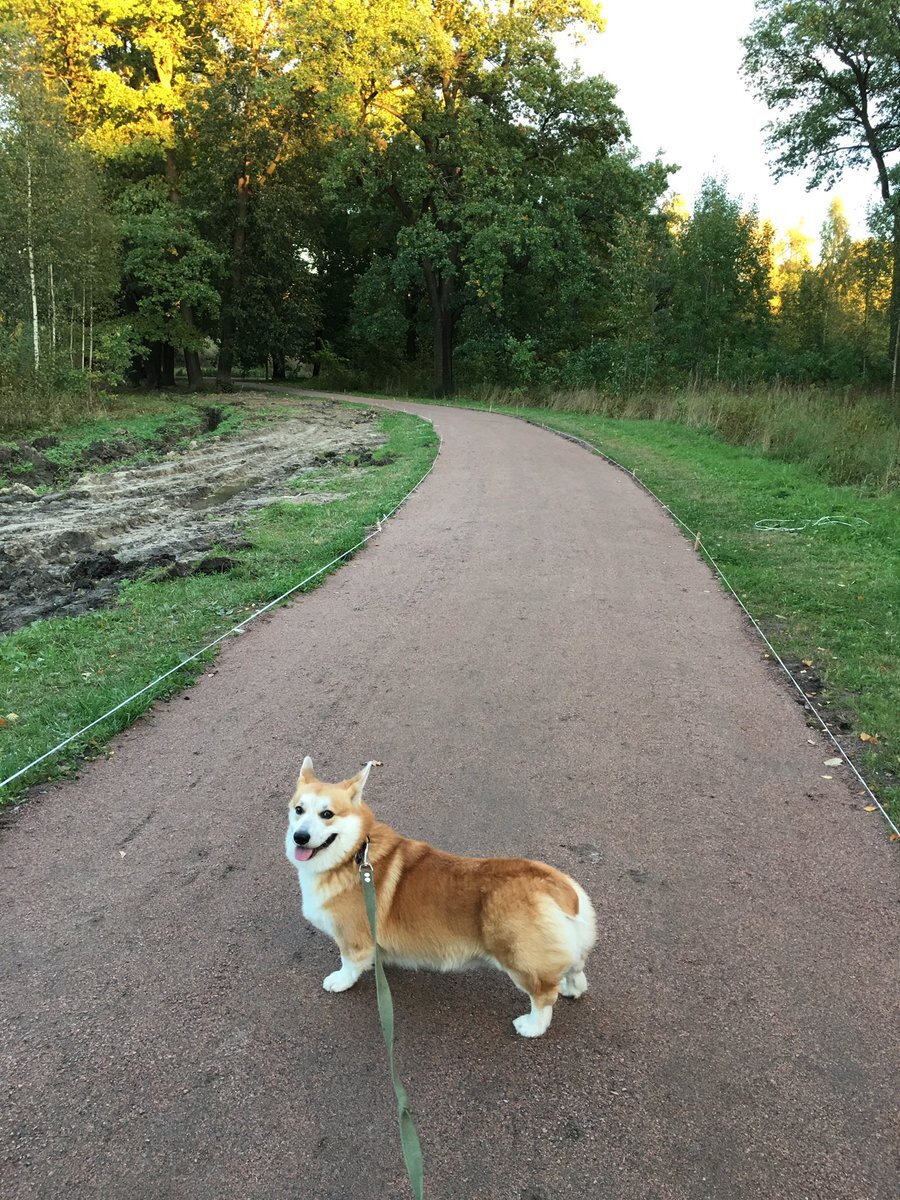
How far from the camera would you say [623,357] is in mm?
30375

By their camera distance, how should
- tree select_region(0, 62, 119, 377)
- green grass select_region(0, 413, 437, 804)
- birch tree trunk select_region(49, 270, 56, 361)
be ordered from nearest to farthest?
green grass select_region(0, 413, 437, 804) → tree select_region(0, 62, 119, 377) → birch tree trunk select_region(49, 270, 56, 361)

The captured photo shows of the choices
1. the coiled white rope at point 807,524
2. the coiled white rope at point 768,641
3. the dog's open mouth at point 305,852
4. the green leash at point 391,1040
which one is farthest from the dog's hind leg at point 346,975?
the coiled white rope at point 807,524

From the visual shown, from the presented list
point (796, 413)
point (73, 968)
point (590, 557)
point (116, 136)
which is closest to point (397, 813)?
point (73, 968)

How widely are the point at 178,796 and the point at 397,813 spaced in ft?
4.43

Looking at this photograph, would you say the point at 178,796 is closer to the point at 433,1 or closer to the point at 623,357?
the point at 623,357

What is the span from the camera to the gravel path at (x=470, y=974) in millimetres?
2451

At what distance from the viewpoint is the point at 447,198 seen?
3281 cm

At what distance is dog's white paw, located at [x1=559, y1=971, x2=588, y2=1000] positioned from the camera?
300cm

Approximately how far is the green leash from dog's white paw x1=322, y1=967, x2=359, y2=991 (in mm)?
201

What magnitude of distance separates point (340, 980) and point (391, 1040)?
609 mm

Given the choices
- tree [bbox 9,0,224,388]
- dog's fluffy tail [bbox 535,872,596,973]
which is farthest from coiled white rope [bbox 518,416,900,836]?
tree [bbox 9,0,224,388]

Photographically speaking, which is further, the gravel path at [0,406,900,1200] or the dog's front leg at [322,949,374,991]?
the dog's front leg at [322,949,374,991]

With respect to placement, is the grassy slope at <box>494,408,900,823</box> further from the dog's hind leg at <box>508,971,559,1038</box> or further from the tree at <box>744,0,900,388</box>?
A: the tree at <box>744,0,900,388</box>

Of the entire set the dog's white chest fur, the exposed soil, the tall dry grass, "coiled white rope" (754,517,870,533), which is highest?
the tall dry grass
